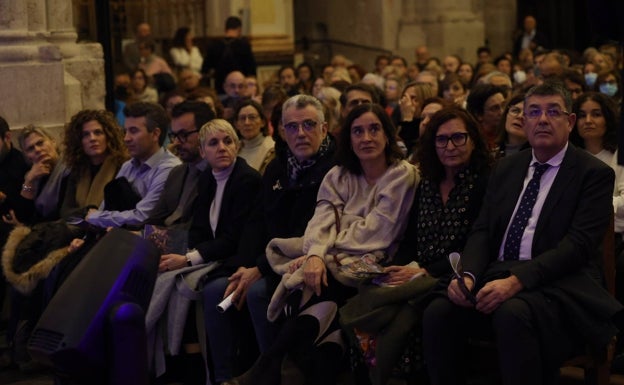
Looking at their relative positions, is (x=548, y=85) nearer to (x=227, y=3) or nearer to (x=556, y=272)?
(x=556, y=272)

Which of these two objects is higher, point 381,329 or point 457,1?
point 457,1

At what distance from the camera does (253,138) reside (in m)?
8.32

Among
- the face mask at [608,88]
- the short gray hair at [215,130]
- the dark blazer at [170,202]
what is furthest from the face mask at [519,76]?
the short gray hair at [215,130]

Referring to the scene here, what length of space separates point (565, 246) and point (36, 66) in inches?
215

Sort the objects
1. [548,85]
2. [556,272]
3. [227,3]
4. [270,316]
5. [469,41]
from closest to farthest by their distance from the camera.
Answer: [556,272] → [548,85] → [270,316] → [227,3] → [469,41]

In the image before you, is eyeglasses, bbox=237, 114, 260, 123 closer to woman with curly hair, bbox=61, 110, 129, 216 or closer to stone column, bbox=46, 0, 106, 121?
woman with curly hair, bbox=61, 110, 129, 216

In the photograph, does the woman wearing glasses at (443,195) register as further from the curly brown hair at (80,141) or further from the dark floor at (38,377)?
the curly brown hair at (80,141)

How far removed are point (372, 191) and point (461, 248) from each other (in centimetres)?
56

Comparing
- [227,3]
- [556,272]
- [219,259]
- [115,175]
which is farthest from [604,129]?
[227,3]

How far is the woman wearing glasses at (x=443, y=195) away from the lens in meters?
6.11

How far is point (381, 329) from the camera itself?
5.84 metres

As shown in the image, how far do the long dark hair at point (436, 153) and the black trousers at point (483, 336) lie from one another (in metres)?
0.75

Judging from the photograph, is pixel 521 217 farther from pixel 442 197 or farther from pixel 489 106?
pixel 489 106

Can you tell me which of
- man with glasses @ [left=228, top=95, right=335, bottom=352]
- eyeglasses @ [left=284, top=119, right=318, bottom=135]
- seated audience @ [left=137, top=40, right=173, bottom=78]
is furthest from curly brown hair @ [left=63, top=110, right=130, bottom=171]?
seated audience @ [left=137, top=40, right=173, bottom=78]
